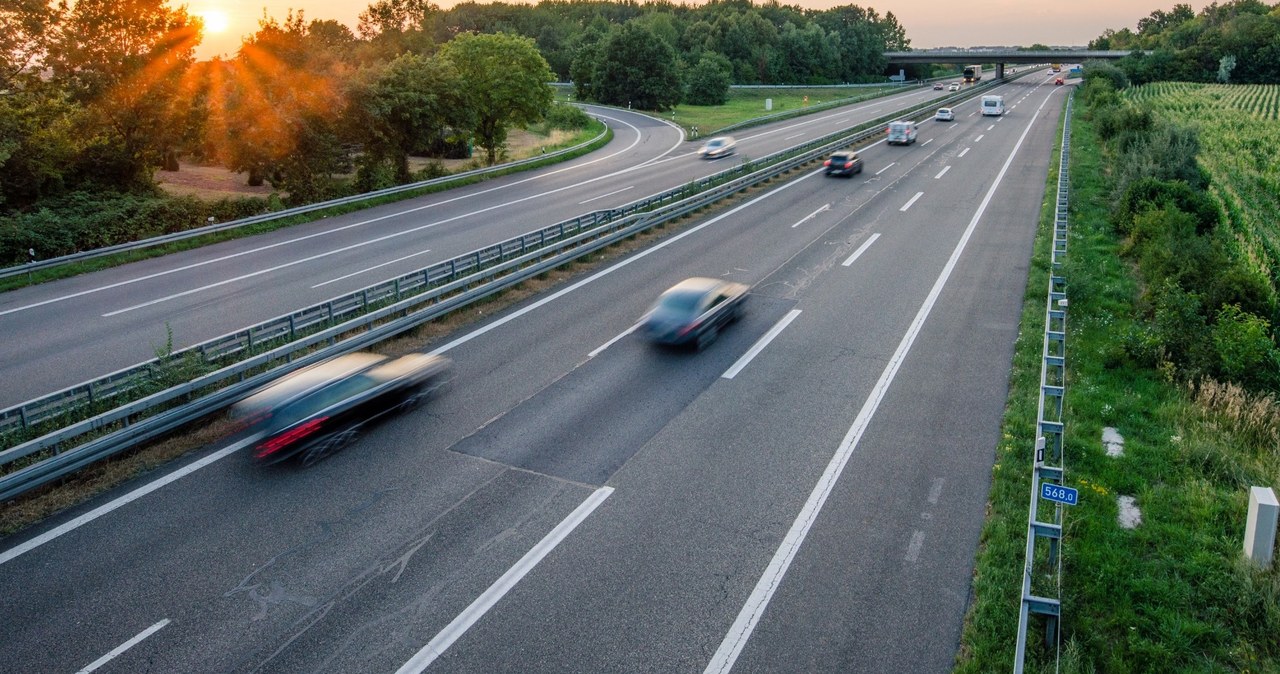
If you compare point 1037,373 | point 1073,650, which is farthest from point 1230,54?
point 1073,650

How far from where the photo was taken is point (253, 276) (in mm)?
22656

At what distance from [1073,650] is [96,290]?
24.0 m

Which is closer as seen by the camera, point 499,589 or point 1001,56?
point 499,589

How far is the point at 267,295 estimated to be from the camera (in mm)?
20625

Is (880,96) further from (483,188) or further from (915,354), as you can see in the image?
(915,354)

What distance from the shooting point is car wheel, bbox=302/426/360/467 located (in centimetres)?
1171

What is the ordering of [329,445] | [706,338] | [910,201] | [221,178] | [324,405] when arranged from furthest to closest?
[221,178] < [910,201] < [706,338] < [329,445] < [324,405]

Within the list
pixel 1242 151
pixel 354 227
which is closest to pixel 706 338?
pixel 354 227

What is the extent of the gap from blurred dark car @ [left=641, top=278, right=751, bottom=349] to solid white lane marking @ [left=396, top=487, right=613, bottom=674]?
535cm

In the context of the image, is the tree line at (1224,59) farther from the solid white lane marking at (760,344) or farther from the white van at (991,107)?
Result: the solid white lane marking at (760,344)

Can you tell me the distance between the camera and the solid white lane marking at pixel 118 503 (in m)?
9.70

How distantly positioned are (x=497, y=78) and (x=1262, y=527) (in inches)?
1734

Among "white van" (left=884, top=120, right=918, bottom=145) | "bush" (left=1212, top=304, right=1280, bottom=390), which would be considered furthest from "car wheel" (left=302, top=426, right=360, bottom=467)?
"white van" (left=884, top=120, right=918, bottom=145)

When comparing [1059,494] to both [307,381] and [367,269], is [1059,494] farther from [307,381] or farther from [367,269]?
[367,269]
